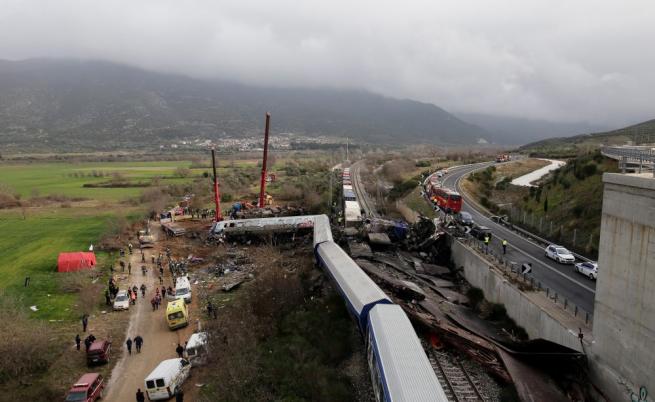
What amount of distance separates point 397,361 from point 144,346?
19.6m

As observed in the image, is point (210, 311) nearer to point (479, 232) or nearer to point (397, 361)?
point (397, 361)

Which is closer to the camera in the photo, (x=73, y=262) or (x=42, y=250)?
(x=73, y=262)

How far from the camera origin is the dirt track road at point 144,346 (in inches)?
917

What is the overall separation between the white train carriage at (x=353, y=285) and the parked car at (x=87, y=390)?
1317 centimetres

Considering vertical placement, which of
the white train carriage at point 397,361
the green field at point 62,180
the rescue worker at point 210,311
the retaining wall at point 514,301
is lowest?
the rescue worker at point 210,311

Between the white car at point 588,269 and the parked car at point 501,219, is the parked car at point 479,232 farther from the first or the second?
the white car at point 588,269

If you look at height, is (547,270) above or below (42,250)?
above

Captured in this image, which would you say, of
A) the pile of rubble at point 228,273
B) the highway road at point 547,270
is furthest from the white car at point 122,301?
the highway road at point 547,270

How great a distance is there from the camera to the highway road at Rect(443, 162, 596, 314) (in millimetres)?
25056

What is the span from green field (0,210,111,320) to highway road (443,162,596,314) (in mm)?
33293

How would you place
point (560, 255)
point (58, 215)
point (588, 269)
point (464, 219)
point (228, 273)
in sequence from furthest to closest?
point (58, 215) → point (464, 219) → point (228, 273) → point (560, 255) → point (588, 269)

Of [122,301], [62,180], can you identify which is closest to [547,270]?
[122,301]

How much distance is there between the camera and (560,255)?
31.1 metres

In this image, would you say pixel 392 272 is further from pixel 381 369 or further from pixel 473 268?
pixel 381 369
